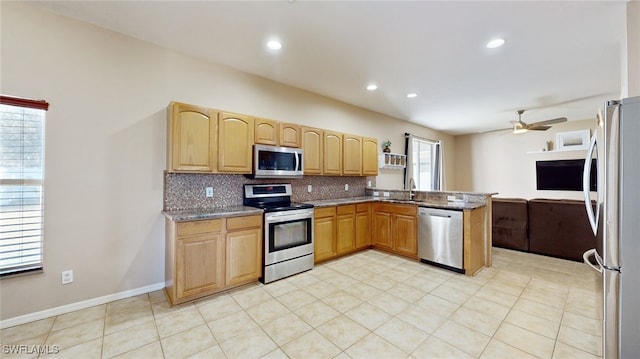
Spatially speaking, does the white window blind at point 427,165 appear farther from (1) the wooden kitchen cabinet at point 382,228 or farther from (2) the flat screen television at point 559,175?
(1) the wooden kitchen cabinet at point 382,228

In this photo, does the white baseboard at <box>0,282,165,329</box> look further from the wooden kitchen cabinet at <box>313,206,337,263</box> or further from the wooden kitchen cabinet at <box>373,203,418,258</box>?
the wooden kitchen cabinet at <box>373,203,418,258</box>

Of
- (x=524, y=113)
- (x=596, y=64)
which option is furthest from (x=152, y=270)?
(x=524, y=113)

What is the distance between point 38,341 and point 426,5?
163 inches

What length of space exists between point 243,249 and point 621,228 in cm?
307

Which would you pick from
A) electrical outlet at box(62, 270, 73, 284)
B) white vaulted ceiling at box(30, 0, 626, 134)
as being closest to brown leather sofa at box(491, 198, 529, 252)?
white vaulted ceiling at box(30, 0, 626, 134)

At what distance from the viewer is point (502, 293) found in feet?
9.34

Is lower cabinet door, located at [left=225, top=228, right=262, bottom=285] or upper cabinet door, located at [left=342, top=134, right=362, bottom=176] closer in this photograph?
lower cabinet door, located at [left=225, top=228, right=262, bottom=285]

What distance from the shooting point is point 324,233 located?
378 cm

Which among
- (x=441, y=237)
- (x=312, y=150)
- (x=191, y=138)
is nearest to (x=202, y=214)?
(x=191, y=138)

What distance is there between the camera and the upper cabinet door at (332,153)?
14.0ft

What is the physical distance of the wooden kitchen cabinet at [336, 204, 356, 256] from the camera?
3979 millimetres

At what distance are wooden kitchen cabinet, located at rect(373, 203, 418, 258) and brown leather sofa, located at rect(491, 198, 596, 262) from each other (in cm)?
177

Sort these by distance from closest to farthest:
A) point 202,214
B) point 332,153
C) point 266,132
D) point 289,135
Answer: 1. point 202,214
2. point 266,132
3. point 289,135
4. point 332,153

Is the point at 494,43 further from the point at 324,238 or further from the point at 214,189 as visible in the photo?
the point at 214,189
